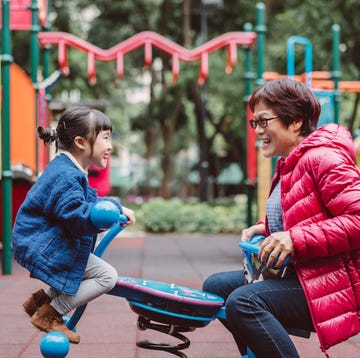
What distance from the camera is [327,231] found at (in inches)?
93.1

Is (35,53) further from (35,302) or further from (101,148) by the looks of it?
(35,302)

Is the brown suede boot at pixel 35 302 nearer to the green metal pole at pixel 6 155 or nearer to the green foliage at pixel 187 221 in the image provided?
the green metal pole at pixel 6 155

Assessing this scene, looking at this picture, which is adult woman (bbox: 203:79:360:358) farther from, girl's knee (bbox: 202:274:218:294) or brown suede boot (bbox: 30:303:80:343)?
brown suede boot (bbox: 30:303:80:343)

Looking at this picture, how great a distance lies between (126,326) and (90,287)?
6.11 feet

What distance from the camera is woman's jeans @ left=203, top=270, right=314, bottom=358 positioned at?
8.07 ft

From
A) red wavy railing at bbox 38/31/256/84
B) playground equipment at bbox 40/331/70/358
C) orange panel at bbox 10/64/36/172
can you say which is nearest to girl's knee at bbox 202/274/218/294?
playground equipment at bbox 40/331/70/358

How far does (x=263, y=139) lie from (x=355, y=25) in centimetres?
1204

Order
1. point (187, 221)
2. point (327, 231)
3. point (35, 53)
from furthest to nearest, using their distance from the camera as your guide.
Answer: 1. point (187, 221)
2. point (35, 53)
3. point (327, 231)

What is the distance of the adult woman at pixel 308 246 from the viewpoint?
238 cm

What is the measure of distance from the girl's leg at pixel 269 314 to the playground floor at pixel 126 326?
1.24 m

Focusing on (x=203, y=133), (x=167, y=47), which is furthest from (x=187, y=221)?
(x=203, y=133)

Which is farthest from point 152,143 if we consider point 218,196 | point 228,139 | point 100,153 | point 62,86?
point 100,153

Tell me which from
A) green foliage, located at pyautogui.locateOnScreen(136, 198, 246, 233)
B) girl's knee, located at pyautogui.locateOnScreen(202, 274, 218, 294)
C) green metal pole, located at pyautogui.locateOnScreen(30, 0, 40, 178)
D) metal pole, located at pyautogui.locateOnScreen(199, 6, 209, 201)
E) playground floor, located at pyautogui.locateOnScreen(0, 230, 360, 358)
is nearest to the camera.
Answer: girl's knee, located at pyautogui.locateOnScreen(202, 274, 218, 294)

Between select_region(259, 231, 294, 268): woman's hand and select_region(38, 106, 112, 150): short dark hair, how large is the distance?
32.7 inches
